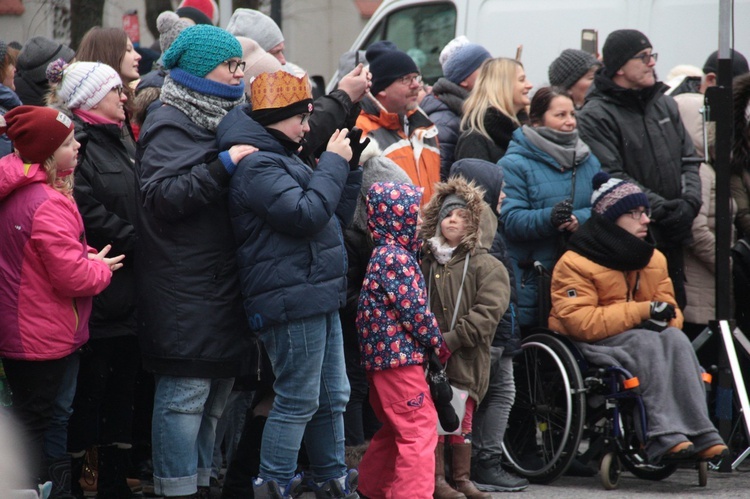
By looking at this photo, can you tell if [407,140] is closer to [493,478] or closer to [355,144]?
[355,144]

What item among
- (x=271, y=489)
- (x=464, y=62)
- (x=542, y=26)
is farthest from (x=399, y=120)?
(x=542, y=26)

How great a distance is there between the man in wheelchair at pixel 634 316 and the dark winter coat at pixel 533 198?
0.18m

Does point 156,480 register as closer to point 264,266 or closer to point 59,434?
point 59,434

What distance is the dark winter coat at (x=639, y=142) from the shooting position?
24.4ft

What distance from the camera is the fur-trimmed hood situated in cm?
618

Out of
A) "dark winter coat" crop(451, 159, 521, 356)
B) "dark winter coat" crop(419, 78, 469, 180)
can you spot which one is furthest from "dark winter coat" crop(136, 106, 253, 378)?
"dark winter coat" crop(419, 78, 469, 180)

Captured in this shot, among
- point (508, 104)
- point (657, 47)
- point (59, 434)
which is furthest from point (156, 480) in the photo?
point (657, 47)

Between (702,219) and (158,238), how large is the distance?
12.2ft

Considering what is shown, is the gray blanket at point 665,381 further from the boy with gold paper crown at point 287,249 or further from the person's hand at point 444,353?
the boy with gold paper crown at point 287,249

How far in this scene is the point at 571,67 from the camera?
8.62 metres

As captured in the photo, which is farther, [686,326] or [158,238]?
[686,326]

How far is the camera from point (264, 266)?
5.18 metres

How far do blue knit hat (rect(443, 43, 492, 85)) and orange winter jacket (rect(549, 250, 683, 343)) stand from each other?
1.96m

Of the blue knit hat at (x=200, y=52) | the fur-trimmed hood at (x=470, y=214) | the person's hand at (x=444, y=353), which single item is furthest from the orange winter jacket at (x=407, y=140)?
the blue knit hat at (x=200, y=52)
